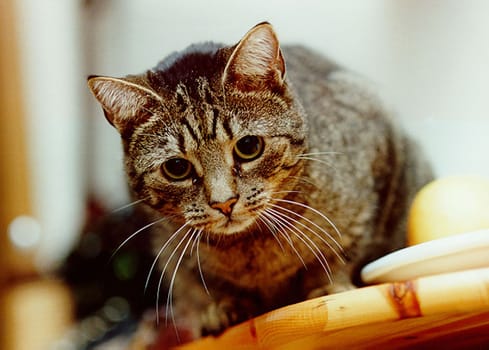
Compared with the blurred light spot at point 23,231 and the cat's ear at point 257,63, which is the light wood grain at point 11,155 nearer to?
the blurred light spot at point 23,231

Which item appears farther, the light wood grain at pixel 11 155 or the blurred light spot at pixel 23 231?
the blurred light spot at pixel 23 231

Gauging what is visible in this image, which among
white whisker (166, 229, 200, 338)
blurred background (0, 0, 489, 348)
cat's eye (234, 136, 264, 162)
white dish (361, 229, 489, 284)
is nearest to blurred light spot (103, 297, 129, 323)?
blurred background (0, 0, 489, 348)

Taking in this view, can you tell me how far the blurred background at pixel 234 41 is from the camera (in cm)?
92

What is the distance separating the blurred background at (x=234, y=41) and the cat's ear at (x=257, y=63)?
46 millimetres

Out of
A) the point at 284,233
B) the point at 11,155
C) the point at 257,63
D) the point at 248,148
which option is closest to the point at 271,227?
the point at 284,233

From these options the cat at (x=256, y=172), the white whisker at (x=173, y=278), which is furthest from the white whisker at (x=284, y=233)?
the white whisker at (x=173, y=278)

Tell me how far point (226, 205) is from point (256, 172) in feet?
0.21

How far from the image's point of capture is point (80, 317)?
1537 mm

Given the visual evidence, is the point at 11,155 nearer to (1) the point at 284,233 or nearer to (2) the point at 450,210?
(1) the point at 284,233

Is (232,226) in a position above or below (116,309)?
above

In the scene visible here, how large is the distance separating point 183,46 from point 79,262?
844 millimetres

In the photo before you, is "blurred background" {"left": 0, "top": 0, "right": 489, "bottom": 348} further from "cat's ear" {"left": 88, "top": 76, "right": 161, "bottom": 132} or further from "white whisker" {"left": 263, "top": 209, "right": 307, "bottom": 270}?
"white whisker" {"left": 263, "top": 209, "right": 307, "bottom": 270}

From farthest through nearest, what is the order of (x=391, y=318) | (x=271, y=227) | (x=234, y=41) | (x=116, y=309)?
(x=116, y=309) < (x=271, y=227) < (x=234, y=41) < (x=391, y=318)

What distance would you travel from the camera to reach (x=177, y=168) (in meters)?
0.84
